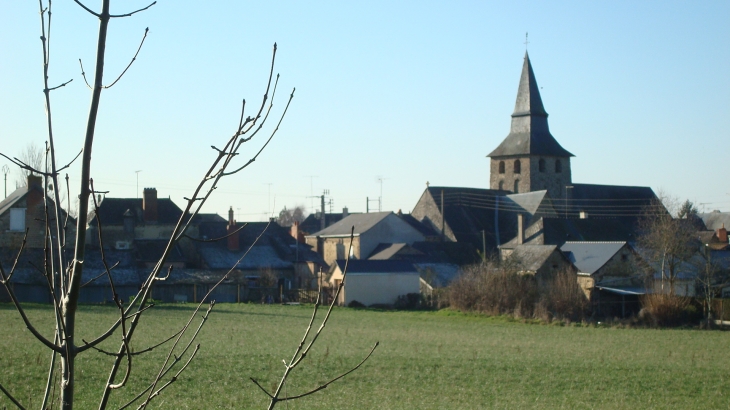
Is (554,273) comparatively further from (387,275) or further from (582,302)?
(387,275)

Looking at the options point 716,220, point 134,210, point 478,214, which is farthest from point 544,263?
point 716,220

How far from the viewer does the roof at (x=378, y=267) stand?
47.3 meters

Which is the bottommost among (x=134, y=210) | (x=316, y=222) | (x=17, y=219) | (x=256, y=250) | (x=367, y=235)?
(x=256, y=250)

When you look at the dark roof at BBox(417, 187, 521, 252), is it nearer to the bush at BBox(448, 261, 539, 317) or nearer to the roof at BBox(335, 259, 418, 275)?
the roof at BBox(335, 259, 418, 275)

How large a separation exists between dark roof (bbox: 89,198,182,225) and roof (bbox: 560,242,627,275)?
2657 cm

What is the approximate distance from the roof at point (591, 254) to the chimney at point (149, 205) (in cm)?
2784

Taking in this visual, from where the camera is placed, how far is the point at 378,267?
47719mm

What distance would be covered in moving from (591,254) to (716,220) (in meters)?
45.0

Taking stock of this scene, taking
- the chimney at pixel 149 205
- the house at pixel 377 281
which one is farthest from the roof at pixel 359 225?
the chimney at pixel 149 205

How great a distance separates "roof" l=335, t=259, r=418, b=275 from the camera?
155 feet

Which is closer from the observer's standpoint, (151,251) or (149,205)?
(151,251)

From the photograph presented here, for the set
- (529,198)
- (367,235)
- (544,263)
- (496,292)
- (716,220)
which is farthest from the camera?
(716,220)

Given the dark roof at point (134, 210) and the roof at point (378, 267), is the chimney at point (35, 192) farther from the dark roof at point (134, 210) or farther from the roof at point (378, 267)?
the dark roof at point (134, 210)

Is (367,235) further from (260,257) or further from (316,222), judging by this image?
(316,222)
